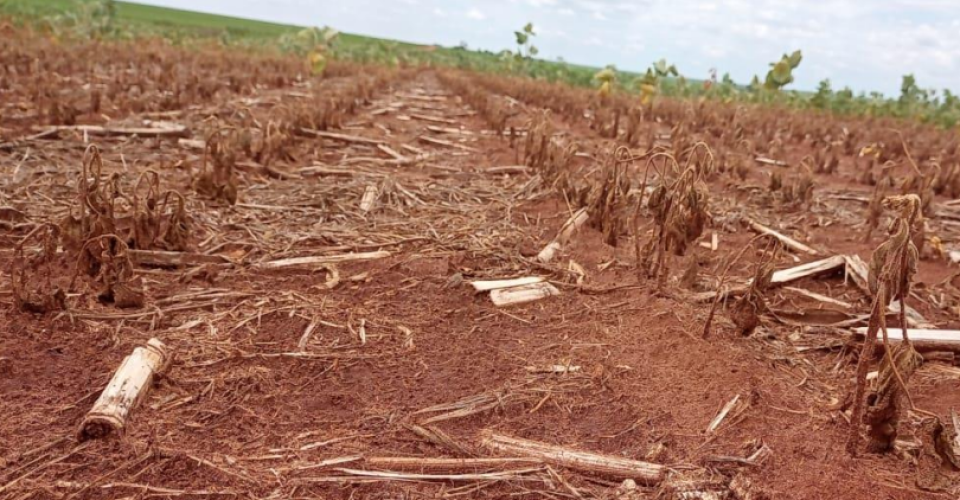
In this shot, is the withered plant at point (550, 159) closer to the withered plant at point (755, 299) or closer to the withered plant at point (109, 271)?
the withered plant at point (755, 299)

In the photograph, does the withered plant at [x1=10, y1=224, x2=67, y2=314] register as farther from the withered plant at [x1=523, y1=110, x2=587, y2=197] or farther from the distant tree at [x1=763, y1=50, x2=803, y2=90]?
the distant tree at [x1=763, y1=50, x2=803, y2=90]

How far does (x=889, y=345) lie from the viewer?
2168 mm

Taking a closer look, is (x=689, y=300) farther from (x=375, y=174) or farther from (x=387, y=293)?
(x=375, y=174)

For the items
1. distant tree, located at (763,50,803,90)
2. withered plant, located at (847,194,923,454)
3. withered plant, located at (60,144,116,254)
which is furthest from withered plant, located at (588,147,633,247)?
distant tree, located at (763,50,803,90)

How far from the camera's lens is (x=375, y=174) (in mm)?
6586

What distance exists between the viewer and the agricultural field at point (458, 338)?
2.25 meters

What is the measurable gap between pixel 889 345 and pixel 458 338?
1857 mm

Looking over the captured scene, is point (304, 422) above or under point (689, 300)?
under

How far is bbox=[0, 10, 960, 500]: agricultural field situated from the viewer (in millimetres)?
2250

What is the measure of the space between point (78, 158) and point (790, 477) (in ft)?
20.8

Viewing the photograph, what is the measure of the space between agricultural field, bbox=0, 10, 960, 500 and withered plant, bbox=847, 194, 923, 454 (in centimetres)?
1

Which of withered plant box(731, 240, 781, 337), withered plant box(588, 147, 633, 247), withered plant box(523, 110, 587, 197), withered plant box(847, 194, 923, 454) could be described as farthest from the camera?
withered plant box(523, 110, 587, 197)

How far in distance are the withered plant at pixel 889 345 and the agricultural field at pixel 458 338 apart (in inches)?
0.5

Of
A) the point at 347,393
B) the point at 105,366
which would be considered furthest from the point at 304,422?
the point at 105,366
